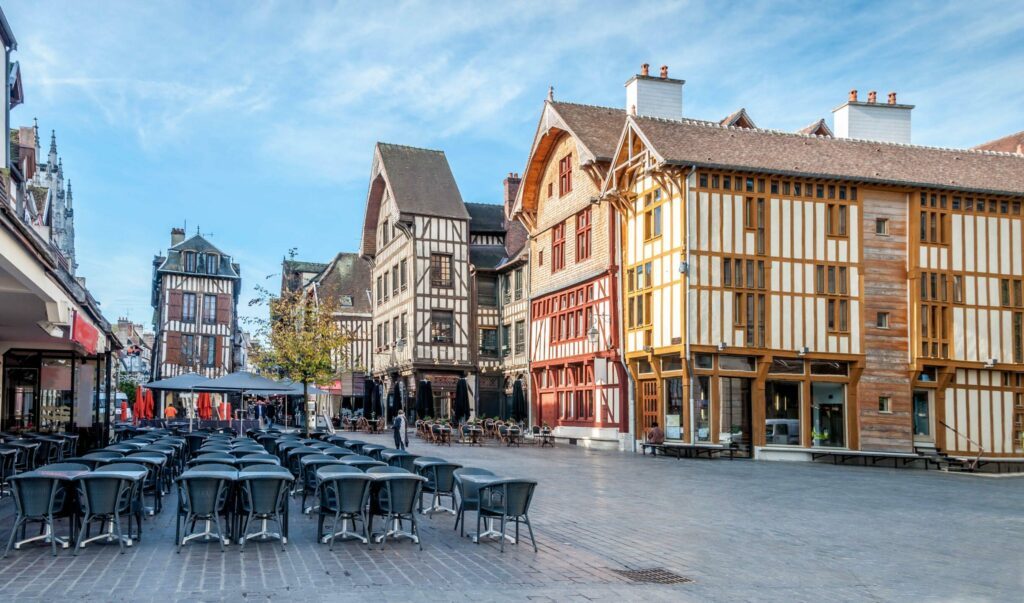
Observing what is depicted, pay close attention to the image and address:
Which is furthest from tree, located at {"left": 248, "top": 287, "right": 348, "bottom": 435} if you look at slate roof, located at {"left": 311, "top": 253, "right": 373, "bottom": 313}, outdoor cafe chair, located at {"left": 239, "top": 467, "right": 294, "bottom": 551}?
slate roof, located at {"left": 311, "top": 253, "right": 373, "bottom": 313}

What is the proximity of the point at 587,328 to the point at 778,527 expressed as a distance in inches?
717

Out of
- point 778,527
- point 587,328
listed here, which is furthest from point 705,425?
point 778,527

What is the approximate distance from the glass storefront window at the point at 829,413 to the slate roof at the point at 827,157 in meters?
5.42

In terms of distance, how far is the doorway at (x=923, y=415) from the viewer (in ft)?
84.5

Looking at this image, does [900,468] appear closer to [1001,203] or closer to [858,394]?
[858,394]

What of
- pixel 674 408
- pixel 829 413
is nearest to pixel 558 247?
pixel 674 408

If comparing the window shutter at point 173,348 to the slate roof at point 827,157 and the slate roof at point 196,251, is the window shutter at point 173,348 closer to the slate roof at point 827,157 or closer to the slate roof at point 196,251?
the slate roof at point 196,251

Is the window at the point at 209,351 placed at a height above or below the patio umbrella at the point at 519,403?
above

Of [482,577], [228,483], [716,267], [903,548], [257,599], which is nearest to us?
[257,599]

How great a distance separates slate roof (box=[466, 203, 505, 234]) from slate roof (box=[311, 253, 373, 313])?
7.80 m

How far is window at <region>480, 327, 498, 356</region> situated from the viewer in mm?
39844

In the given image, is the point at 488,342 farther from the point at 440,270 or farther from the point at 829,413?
the point at 829,413

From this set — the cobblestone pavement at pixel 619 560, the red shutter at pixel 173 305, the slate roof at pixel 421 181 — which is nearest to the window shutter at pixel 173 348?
the red shutter at pixel 173 305

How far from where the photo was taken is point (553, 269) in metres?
32.0
